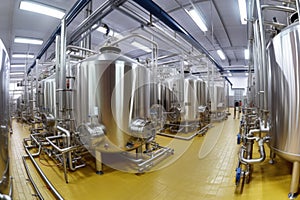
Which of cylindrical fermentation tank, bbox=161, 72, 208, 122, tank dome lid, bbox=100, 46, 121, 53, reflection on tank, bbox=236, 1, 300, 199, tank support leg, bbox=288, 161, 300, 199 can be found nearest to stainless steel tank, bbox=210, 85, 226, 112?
cylindrical fermentation tank, bbox=161, 72, 208, 122

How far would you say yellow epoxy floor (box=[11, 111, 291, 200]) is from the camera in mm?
1500

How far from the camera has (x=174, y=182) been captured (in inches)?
68.0

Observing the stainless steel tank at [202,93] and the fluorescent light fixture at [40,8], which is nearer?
the fluorescent light fixture at [40,8]

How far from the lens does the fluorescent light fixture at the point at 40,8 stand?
212cm

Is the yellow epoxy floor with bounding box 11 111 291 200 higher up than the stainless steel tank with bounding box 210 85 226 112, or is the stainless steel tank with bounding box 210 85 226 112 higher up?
the stainless steel tank with bounding box 210 85 226 112

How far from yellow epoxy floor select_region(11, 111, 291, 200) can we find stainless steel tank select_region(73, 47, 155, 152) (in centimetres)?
39

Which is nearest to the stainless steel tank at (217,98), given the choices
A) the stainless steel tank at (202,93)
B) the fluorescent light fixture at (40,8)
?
the stainless steel tank at (202,93)

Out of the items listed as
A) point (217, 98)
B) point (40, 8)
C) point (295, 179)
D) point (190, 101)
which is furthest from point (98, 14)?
point (217, 98)

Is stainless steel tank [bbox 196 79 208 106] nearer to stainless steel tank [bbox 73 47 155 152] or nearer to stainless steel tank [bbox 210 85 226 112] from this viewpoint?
stainless steel tank [bbox 210 85 226 112]

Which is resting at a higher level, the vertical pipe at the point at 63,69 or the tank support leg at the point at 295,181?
the vertical pipe at the point at 63,69

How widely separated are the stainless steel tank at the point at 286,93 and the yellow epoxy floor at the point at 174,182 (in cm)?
48

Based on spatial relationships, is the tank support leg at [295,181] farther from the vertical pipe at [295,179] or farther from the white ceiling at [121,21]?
the white ceiling at [121,21]

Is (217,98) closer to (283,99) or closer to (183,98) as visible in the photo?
(183,98)

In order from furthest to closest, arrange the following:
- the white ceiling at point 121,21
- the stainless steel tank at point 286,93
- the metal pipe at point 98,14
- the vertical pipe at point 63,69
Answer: the white ceiling at point 121,21 → the metal pipe at point 98,14 → the vertical pipe at point 63,69 → the stainless steel tank at point 286,93
